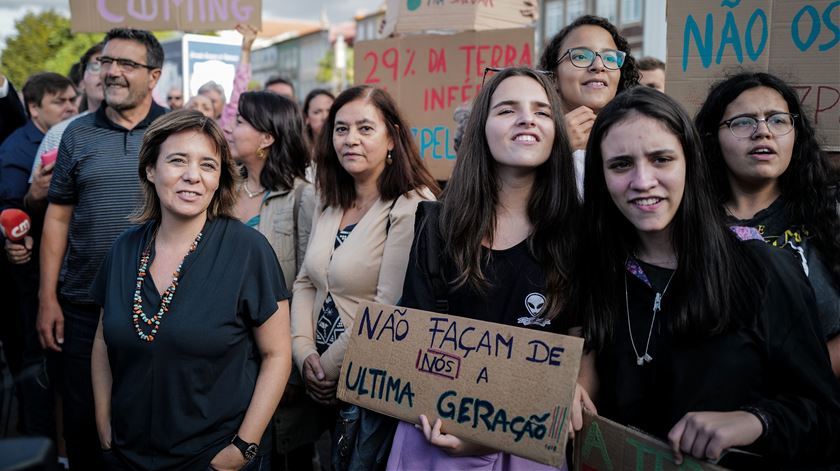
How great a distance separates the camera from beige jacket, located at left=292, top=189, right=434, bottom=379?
2.83 meters

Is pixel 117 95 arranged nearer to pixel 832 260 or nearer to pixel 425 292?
pixel 425 292

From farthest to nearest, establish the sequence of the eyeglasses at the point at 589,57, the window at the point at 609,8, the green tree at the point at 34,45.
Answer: the green tree at the point at 34,45 < the window at the point at 609,8 < the eyeglasses at the point at 589,57

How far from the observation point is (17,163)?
181 inches

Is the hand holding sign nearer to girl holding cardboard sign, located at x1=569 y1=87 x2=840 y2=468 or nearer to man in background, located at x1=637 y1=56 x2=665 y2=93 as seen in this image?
girl holding cardboard sign, located at x1=569 y1=87 x2=840 y2=468

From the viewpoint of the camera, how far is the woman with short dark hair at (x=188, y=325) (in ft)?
7.62

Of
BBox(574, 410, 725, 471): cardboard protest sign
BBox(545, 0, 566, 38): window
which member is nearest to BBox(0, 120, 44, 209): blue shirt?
BBox(574, 410, 725, 471): cardboard protest sign

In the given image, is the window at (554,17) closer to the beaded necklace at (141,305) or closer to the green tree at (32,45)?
the green tree at (32,45)

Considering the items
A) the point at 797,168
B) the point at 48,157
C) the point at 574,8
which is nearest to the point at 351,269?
the point at 797,168

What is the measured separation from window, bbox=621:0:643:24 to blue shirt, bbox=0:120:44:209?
2532 centimetres

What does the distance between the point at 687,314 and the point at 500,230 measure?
718 mm

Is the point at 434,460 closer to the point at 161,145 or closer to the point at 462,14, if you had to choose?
the point at 161,145

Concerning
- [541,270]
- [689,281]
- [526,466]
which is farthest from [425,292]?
[689,281]

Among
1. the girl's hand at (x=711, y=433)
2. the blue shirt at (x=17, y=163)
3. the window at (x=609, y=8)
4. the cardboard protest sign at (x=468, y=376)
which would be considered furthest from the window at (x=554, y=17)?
the girl's hand at (x=711, y=433)

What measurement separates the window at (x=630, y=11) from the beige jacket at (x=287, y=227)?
25.6m
